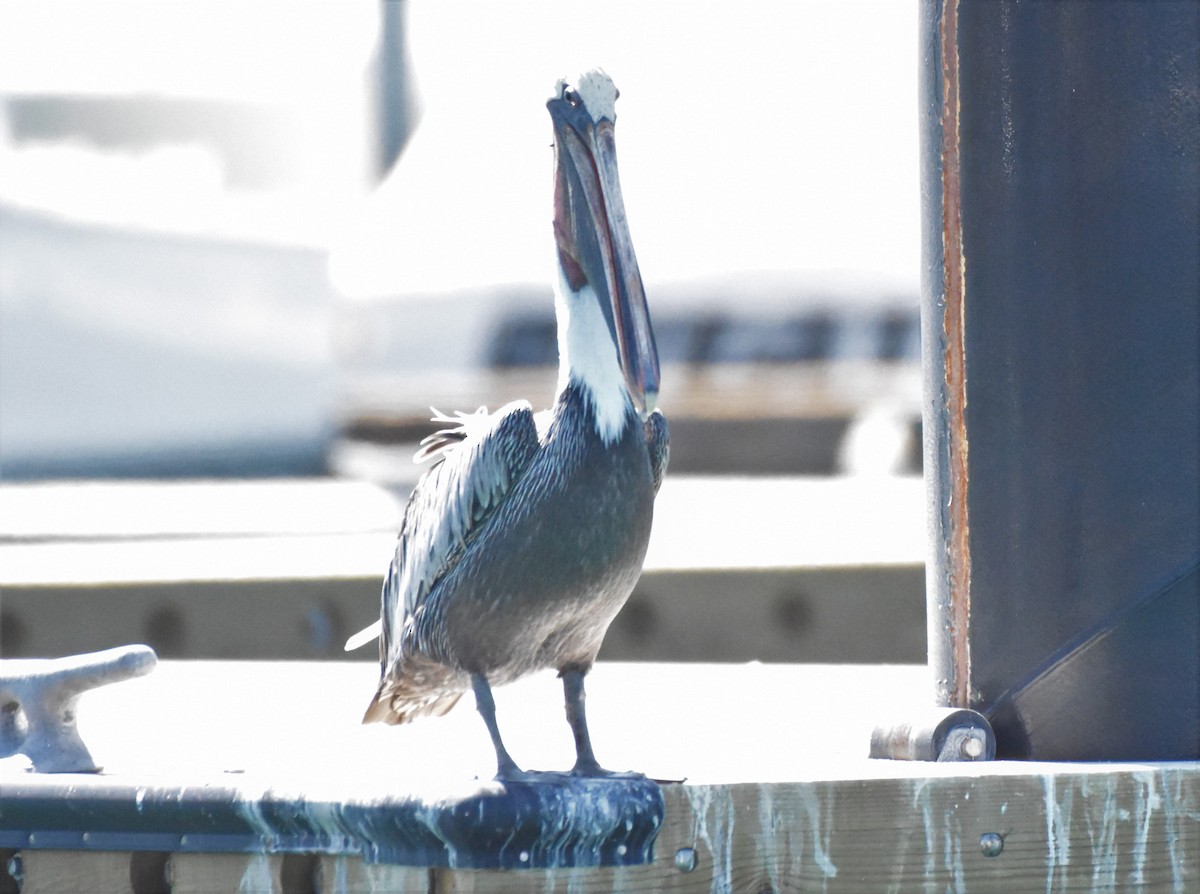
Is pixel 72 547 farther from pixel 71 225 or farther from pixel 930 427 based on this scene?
pixel 71 225

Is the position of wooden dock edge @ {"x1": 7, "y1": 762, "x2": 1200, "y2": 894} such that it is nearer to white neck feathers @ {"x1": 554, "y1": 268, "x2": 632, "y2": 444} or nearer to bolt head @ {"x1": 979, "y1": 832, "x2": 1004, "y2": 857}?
bolt head @ {"x1": 979, "y1": 832, "x2": 1004, "y2": 857}

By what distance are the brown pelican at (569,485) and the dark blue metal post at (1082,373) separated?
2.54 ft

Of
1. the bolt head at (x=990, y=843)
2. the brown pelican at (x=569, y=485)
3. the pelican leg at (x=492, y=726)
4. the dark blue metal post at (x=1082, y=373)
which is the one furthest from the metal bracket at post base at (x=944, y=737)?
the pelican leg at (x=492, y=726)

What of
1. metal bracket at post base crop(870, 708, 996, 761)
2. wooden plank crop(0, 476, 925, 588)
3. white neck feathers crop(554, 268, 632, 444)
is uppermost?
white neck feathers crop(554, 268, 632, 444)

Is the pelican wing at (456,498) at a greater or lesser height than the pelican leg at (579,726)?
greater

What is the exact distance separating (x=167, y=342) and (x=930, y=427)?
40.3 feet

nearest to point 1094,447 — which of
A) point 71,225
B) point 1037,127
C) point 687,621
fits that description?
point 1037,127

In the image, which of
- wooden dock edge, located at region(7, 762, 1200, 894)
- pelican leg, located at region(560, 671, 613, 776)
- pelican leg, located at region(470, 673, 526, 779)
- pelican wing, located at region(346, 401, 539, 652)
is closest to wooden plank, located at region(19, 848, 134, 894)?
wooden dock edge, located at region(7, 762, 1200, 894)

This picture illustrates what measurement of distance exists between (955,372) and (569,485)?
0.96 metres

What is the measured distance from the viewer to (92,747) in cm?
388

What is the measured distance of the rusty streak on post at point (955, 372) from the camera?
3.51 metres

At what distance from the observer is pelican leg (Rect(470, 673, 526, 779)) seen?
9.50ft

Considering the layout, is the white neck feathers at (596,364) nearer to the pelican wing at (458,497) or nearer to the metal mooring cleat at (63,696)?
the pelican wing at (458,497)

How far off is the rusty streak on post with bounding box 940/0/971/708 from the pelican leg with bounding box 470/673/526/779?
3.17 ft
